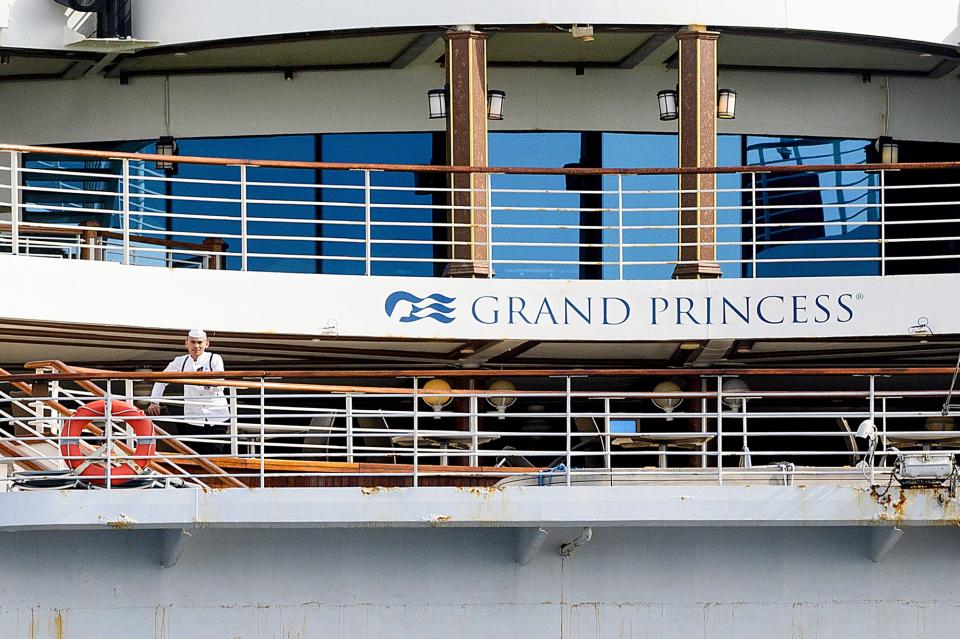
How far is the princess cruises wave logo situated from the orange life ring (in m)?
2.90

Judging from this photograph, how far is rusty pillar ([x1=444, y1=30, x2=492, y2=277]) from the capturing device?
14688 millimetres

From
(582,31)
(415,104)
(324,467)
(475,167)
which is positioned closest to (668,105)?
(582,31)

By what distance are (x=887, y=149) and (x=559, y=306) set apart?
5.33m

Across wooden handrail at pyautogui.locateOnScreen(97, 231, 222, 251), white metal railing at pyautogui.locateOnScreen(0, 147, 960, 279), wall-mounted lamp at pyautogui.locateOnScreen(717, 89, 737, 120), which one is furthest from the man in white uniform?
wall-mounted lamp at pyautogui.locateOnScreen(717, 89, 737, 120)

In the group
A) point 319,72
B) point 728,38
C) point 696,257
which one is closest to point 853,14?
point 728,38

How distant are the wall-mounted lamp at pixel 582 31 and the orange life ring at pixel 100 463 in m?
5.77

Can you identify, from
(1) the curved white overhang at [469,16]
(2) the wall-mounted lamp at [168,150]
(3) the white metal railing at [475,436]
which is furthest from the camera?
(2) the wall-mounted lamp at [168,150]

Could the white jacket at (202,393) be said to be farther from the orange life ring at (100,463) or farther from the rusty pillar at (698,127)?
the rusty pillar at (698,127)

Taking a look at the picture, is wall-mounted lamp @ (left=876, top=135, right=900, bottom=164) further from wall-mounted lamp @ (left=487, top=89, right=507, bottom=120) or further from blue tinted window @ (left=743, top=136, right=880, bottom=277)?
wall-mounted lamp @ (left=487, top=89, right=507, bottom=120)

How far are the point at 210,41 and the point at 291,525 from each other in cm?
662

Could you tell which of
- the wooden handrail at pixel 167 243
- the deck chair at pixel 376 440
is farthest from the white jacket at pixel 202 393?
the wooden handrail at pixel 167 243

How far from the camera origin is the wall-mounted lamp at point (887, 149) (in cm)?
1728

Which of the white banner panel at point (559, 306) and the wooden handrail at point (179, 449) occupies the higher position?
the white banner panel at point (559, 306)

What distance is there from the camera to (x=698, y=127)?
14.8 metres
